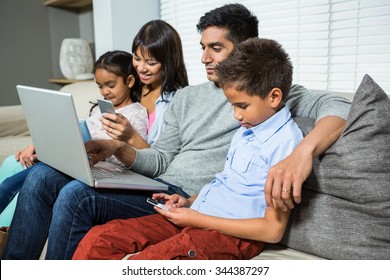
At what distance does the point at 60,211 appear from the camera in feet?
3.76

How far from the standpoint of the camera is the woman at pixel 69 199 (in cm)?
114

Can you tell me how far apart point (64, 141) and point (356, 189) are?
745mm

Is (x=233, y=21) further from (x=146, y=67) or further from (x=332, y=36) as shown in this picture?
(x=332, y=36)

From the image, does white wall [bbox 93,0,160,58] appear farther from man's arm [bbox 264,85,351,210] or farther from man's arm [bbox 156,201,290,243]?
man's arm [bbox 156,201,290,243]

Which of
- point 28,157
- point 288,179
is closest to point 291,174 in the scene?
point 288,179

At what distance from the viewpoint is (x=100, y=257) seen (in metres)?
1.02

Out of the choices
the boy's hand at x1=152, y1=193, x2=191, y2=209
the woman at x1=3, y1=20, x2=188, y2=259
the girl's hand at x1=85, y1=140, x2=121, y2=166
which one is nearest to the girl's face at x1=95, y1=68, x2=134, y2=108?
the woman at x1=3, y1=20, x2=188, y2=259

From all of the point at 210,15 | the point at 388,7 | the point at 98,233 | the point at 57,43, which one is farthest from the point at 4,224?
the point at 57,43

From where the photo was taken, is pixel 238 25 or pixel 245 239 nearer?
pixel 245 239

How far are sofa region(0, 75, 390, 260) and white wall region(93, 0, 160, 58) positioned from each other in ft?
6.15

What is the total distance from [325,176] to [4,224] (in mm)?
1099

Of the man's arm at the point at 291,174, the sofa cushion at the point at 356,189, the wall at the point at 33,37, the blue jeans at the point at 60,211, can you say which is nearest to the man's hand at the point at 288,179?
the man's arm at the point at 291,174

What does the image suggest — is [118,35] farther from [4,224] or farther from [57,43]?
[4,224]

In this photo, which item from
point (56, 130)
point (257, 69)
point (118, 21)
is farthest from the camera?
point (118, 21)
